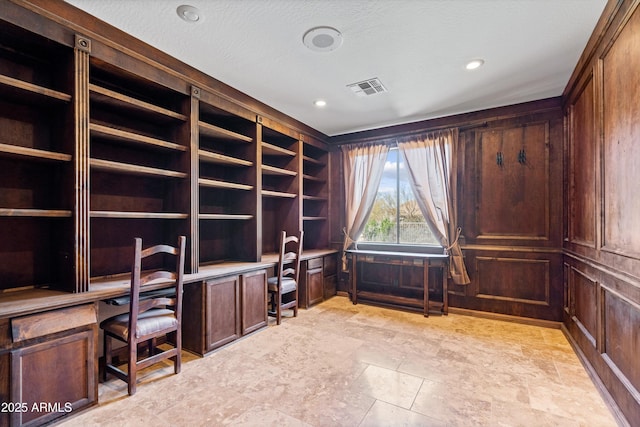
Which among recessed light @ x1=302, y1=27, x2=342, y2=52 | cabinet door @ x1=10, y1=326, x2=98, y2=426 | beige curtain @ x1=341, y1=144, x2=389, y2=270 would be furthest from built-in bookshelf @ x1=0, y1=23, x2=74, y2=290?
beige curtain @ x1=341, y1=144, x2=389, y2=270

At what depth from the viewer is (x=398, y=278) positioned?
14.8 ft

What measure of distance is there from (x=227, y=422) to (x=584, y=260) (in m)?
3.27

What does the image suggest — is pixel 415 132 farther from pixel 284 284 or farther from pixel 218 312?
pixel 218 312

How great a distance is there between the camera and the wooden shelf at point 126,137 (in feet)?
7.44

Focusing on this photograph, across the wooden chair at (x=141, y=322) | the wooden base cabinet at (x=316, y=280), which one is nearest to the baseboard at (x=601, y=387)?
the wooden base cabinet at (x=316, y=280)

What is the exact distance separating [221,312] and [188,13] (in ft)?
8.43

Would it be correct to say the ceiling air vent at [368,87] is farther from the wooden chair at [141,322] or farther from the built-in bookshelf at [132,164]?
the wooden chair at [141,322]

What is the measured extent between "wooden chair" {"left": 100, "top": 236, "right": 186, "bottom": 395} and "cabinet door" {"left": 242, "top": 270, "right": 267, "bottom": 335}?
0.80 m

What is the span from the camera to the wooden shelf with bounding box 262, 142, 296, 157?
3.86 meters

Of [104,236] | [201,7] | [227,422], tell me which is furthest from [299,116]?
[227,422]

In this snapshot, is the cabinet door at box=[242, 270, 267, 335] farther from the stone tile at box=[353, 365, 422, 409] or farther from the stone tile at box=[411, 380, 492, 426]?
the stone tile at box=[411, 380, 492, 426]

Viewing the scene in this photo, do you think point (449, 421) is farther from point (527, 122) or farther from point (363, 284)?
point (527, 122)

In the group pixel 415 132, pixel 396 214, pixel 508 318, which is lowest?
pixel 508 318

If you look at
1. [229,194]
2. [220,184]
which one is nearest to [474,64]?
[220,184]
